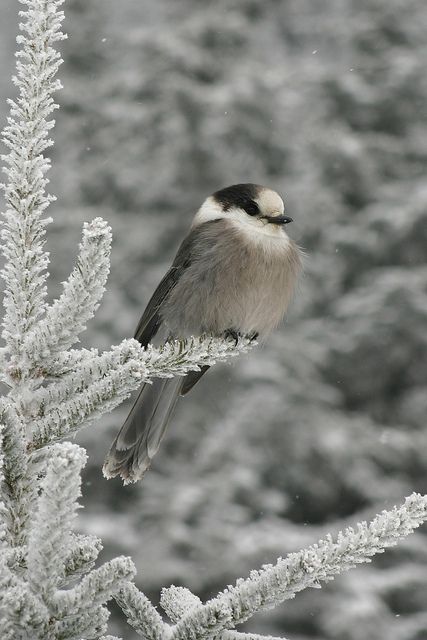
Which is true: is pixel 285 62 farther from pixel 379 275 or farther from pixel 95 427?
pixel 95 427

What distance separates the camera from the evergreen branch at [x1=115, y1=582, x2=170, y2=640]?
1.06m

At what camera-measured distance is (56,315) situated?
41.7 inches

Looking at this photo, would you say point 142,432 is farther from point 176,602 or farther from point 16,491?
point 16,491

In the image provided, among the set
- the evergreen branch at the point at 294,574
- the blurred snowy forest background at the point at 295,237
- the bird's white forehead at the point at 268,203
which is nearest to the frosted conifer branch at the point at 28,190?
the evergreen branch at the point at 294,574

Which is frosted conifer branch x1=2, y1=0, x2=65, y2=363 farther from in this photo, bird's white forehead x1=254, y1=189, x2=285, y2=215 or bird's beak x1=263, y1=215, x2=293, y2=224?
bird's white forehead x1=254, y1=189, x2=285, y2=215

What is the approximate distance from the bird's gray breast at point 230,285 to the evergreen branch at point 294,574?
6.47 ft

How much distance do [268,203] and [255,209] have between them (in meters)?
0.06

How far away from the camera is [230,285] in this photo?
3.02 metres

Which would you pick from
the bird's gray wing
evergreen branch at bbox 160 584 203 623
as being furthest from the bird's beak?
evergreen branch at bbox 160 584 203 623

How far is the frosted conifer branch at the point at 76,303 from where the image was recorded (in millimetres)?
1033

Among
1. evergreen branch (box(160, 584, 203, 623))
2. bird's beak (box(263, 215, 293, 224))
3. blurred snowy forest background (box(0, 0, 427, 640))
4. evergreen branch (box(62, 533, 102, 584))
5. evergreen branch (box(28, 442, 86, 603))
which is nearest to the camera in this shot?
evergreen branch (box(28, 442, 86, 603))

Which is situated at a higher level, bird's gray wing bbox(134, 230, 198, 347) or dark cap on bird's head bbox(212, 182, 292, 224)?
dark cap on bird's head bbox(212, 182, 292, 224)

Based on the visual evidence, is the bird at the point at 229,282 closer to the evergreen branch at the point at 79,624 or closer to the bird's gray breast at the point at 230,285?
the bird's gray breast at the point at 230,285

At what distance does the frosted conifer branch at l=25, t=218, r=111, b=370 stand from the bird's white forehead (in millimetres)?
2097
